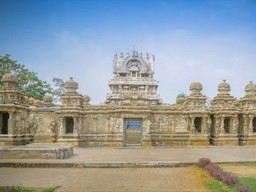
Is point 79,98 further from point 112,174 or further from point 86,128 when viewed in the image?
point 112,174

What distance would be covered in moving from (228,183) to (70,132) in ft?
59.0

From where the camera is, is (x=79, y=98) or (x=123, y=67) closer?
(x=79, y=98)

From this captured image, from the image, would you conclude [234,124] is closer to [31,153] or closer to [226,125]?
[226,125]

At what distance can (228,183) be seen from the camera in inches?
343

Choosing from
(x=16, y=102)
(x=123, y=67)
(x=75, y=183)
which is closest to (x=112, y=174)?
(x=75, y=183)

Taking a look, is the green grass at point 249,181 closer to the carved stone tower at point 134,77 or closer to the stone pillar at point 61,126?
the stone pillar at point 61,126

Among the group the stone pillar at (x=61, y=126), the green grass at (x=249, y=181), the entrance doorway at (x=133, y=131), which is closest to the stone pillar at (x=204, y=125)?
the entrance doorway at (x=133, y=131)

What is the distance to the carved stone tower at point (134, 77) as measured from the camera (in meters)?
47.6

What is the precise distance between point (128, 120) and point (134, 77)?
26.8m

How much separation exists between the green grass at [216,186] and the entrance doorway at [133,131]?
13894mm

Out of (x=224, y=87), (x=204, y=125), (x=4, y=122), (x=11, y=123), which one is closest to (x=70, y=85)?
(x=11, y=123)

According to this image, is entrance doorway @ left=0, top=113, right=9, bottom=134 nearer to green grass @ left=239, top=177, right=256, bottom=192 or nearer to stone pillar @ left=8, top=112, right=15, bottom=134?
stone pillar @ left=8, top=112, right=15, bottom=134

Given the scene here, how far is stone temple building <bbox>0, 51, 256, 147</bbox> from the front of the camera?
23.0 m

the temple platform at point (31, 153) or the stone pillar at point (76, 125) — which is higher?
the stone pillar at point (76, 125)
